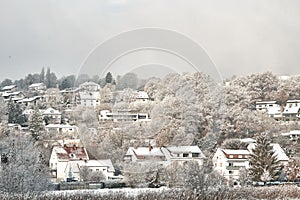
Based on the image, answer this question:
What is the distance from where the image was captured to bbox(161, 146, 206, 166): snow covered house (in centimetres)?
1906

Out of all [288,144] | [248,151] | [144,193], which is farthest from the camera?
[288,144]

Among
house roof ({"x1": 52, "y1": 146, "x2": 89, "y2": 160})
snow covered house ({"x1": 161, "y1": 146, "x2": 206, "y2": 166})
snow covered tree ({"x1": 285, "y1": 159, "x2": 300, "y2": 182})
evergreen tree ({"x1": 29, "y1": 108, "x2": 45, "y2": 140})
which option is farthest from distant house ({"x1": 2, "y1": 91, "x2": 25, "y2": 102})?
snow covered tree ({"x1": 285, "y1": 159, "x2": 300, "y2": 182})

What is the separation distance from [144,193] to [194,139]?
8.16 meters

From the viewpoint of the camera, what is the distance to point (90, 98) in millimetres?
23703

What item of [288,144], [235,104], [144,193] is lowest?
[144,193]

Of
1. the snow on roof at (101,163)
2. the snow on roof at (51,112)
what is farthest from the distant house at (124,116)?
the snow on roof at (51,112)

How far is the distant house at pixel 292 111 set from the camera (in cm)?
2573

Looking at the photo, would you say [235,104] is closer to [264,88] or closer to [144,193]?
[264,88]

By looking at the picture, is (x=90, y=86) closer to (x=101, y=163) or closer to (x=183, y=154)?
(x=101, y=163)

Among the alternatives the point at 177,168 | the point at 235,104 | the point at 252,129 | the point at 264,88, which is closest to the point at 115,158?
the point at 177,168

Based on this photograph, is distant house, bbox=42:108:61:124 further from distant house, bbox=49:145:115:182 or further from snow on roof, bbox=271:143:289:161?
snow on roof, bbox=271:143:289:161

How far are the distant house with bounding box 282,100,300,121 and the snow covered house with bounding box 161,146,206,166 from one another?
22.3 ft

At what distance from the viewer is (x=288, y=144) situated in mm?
22234

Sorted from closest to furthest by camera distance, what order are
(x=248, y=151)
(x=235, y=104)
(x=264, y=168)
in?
(x=264, y=168), (x=248, y=151), (x=235, y=104)
